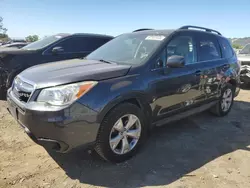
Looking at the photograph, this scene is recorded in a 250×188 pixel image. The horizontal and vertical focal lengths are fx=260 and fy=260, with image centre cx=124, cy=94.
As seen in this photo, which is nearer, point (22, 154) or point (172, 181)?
point (172, 181)

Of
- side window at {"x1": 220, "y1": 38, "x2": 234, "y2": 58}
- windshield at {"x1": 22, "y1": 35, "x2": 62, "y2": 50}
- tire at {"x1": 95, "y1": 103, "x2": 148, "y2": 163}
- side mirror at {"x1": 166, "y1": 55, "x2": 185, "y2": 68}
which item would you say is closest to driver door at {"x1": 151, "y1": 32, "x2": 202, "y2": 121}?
side mirror at {"x1": 166, "y1": 55, "x2": 185, "y2": 68}

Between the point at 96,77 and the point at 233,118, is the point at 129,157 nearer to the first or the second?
the point at 96,77

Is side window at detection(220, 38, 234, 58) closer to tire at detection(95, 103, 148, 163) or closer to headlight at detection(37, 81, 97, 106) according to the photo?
tire at detection(95, 103, 148, 163)

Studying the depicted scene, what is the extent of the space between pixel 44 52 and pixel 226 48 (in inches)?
172

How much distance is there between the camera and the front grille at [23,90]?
3.08m

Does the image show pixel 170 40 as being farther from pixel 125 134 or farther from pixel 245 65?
pixel 245 65

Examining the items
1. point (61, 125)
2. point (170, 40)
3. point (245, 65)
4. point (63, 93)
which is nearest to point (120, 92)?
point (63, 93)

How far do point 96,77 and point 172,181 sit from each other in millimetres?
1502

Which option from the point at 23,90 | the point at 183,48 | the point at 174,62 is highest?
the point at 183,48

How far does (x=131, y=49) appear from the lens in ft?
13.5

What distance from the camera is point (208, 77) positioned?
15.2 feet

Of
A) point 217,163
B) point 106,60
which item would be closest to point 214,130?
point 217,163

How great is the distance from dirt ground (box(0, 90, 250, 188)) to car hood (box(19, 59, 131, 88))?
107 centimetres

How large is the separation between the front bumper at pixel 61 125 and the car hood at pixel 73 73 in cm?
32
